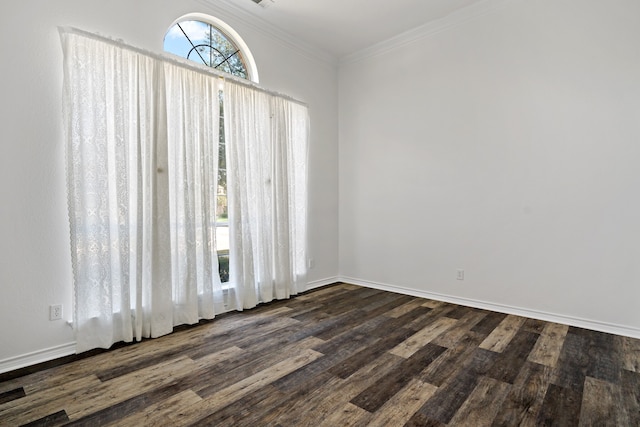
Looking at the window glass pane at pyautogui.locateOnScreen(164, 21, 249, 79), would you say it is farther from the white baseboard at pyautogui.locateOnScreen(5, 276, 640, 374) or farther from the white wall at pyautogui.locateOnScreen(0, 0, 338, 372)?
the white baseboard at pyautogui.locateOnScreen(5, 276, 640, 374)

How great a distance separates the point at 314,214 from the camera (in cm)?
455

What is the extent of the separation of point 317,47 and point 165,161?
8.70ft

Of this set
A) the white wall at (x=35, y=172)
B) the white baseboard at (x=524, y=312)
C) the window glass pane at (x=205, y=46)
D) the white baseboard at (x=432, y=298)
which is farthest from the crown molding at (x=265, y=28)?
the white baseboard at (x=524, y=312)

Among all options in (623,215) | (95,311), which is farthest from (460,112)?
(95,311)

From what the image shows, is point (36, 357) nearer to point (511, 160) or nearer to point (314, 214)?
point (314, 214)

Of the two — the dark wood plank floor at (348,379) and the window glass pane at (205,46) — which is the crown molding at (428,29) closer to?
the window glass pane at (205,46)

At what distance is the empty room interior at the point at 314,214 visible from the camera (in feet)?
6.88

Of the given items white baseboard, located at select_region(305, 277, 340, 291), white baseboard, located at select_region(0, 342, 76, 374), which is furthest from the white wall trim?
white baseboard, located at select_region(305, 277, 340, 291)

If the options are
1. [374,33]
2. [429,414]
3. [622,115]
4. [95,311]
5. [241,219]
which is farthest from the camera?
[374,33]

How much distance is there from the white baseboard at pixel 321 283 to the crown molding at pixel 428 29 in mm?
3096

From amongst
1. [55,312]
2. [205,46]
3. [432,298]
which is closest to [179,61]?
[205,46]

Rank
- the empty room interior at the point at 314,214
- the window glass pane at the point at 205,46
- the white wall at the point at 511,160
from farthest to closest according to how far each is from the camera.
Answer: the window glass pane at the point at 205,46, the white wall at the point at 511,160, the empty room interior at the point at 314,214

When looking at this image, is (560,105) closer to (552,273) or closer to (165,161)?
(552,273)

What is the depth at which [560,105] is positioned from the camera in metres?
3.11
